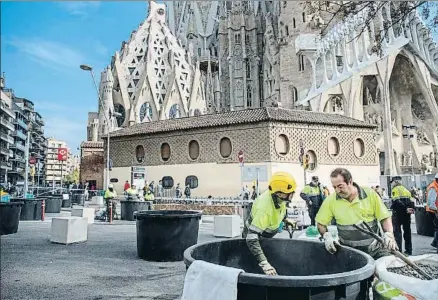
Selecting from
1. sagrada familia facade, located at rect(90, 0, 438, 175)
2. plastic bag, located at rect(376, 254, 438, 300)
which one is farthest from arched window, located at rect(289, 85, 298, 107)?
plastic bag, located at rect(376, 254, 438, 300)

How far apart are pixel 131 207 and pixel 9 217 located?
5.65 metres

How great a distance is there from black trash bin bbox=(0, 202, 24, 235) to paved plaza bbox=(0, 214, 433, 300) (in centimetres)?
46

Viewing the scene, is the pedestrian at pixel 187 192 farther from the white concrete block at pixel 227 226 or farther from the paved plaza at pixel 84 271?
the paved plaza at pixel 84 271

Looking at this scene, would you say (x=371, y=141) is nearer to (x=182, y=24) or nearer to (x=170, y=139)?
(x=170, y=139)

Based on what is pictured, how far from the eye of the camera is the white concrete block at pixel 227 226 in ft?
32.6

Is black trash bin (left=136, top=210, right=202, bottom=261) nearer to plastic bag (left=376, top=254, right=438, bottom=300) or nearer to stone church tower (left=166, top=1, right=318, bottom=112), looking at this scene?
plastic bag (left=376, top=254, right=438, bottom=300)

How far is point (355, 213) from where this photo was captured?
138 inches

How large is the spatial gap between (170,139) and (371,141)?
14071 millimetres

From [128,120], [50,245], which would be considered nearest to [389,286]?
[50,245]

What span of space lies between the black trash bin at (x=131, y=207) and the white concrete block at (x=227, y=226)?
17.0 feet

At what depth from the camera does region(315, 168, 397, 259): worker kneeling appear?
3.47m

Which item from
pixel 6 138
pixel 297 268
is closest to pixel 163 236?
pixel 297 268

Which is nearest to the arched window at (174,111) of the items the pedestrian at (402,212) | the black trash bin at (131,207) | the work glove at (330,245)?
the black trash bin at (131,207)

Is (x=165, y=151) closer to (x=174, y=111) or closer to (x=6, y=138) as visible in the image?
(x=174, y=111)
